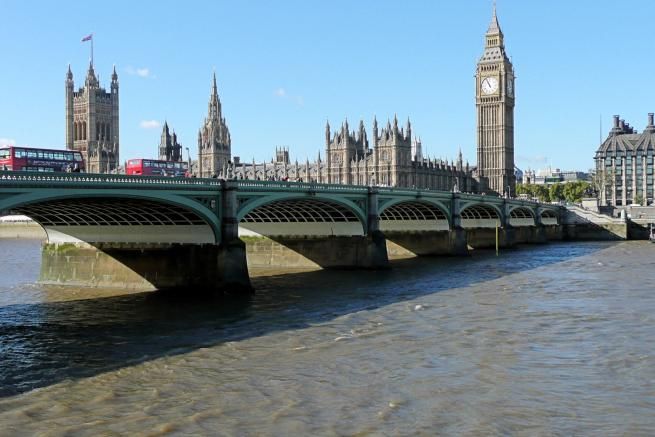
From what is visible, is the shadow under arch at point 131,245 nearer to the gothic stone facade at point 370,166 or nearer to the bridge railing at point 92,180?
the bridge railing at point 92,180

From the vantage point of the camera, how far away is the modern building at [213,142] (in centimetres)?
15400

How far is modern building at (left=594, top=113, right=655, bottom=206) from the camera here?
160m

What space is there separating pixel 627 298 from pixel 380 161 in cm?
9614

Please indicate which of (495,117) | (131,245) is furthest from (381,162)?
(131,245)

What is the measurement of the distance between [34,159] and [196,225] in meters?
21.4

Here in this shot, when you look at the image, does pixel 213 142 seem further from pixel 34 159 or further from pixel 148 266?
pixel 148 266

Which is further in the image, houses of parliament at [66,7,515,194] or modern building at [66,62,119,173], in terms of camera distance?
modern building at [66,62,119,173]

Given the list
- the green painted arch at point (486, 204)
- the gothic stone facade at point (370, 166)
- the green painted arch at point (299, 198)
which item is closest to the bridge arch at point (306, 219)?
the green painted arch at point (299, 198)

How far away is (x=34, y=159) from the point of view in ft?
167

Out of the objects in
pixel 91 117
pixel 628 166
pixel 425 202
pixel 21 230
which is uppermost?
pixel 91 117

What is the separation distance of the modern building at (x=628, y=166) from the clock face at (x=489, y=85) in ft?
92.4

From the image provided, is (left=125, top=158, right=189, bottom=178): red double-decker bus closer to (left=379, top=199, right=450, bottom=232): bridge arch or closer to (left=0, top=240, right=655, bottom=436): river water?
(left=379, top=199, right=450, bottom=232): bridge arch

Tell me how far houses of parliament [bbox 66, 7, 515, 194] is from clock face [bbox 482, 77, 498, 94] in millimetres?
192

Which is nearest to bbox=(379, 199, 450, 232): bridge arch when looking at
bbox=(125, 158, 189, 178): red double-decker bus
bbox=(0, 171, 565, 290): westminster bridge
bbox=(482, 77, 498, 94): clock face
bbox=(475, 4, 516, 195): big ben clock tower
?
bbox=(0, 171, 565, 290): westminster bridge
